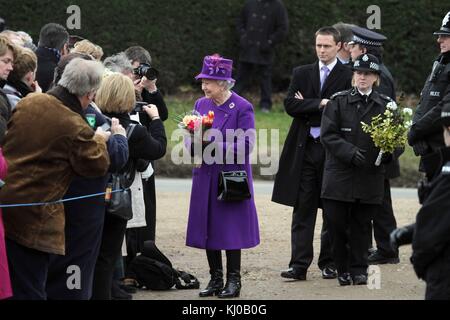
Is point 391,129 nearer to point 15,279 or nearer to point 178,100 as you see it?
point 15,279

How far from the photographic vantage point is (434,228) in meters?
6.12

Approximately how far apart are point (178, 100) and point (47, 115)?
12467mm

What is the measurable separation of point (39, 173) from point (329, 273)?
3.75 metres

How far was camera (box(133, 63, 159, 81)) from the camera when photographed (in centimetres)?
960

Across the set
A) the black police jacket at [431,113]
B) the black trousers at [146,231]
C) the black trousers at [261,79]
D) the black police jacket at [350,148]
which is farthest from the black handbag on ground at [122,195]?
the black trousers at [261,79]

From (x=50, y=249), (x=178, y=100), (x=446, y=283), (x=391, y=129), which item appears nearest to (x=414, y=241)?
(x=446, y=283)

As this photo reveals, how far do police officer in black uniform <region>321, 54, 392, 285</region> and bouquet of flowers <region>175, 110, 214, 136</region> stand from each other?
1.03 m

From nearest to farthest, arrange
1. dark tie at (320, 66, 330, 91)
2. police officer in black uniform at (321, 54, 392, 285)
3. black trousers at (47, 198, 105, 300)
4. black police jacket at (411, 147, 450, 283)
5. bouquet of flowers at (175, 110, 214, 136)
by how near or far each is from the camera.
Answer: black police jacket at (411, 147, 450, 283) < black trousers at (47, 198, 105, 300) < bouquet of flowers at (175, 110, 214, 136) < police officer in black uniform at (321, 54, 392, 285) < dark tie at (320, 66, 330, 91)

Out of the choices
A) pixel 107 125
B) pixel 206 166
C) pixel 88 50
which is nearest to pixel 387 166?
pixel 206 166

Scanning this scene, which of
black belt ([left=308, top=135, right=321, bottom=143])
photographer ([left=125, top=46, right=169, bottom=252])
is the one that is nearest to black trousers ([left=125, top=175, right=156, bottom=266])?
photographer ([left=125, top=46, right=169, bottom=252])

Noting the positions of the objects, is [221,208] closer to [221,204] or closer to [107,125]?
[221,204]

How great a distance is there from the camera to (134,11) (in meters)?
19.5

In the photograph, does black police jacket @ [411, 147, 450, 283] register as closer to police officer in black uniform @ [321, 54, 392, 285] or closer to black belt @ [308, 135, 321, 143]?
police officer in black uniform @ [321, 54, 392, 285]
